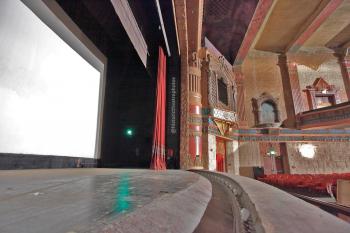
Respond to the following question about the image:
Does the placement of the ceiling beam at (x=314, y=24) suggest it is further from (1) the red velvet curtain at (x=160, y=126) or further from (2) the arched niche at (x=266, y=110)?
(1) the red velvet curtain at (x=160, y=126)

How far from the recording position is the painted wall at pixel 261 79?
11.5 metres

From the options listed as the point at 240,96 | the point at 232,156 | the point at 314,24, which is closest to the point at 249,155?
the point at 232,156

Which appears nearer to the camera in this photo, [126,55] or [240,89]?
[126,55]

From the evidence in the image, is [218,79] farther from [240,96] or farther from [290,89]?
[290,89]

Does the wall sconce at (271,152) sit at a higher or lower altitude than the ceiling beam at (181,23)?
lower

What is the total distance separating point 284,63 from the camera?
1205cm

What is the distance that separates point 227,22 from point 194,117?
514cm

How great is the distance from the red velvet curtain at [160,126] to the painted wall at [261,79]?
6.38m

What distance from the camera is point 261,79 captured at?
1192 centimetres

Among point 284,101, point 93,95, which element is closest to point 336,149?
point 284,101

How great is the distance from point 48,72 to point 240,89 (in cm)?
988

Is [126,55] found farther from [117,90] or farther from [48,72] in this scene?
[48,72]

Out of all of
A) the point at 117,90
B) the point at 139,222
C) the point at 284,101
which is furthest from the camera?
the point at 284,101

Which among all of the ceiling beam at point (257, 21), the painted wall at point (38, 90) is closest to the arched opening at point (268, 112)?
the ceiling beam at point (257, 21)
